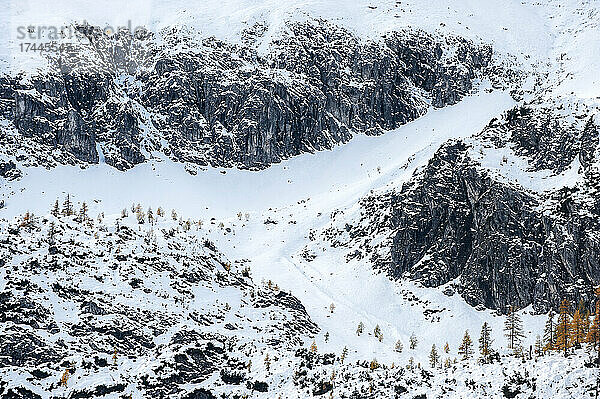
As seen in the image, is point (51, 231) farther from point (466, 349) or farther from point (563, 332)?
point (563, 332)

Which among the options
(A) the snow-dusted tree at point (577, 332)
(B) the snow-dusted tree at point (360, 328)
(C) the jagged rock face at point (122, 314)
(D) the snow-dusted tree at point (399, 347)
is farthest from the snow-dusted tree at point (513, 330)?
(C) the jagged rock face at point (122, 314)

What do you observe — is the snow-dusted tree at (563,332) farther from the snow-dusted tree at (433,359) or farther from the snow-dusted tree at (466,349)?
the snow-dusted tree at (433,359)

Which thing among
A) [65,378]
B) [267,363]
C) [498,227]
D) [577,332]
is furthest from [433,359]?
[65,378]

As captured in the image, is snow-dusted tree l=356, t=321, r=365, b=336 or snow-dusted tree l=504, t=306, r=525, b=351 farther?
snow-dusted tree l=356, t=321, r=365, b=336

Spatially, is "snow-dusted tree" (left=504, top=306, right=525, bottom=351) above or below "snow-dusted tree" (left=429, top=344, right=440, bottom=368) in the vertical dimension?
above

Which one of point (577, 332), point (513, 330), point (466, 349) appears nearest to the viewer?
point (577, 332)

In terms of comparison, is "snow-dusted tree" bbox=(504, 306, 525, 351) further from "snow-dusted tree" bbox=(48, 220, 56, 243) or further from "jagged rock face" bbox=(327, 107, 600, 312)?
"snow-dusted tree" bbox=(48, 220, 56, 243)


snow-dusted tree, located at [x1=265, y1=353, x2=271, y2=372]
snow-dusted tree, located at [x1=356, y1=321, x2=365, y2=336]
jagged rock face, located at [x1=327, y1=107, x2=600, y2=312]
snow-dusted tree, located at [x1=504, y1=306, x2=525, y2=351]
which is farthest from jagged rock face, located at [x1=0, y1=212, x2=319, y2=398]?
jagged rock face, located at [x1=327, y1=107, x2=600, y2=312]
